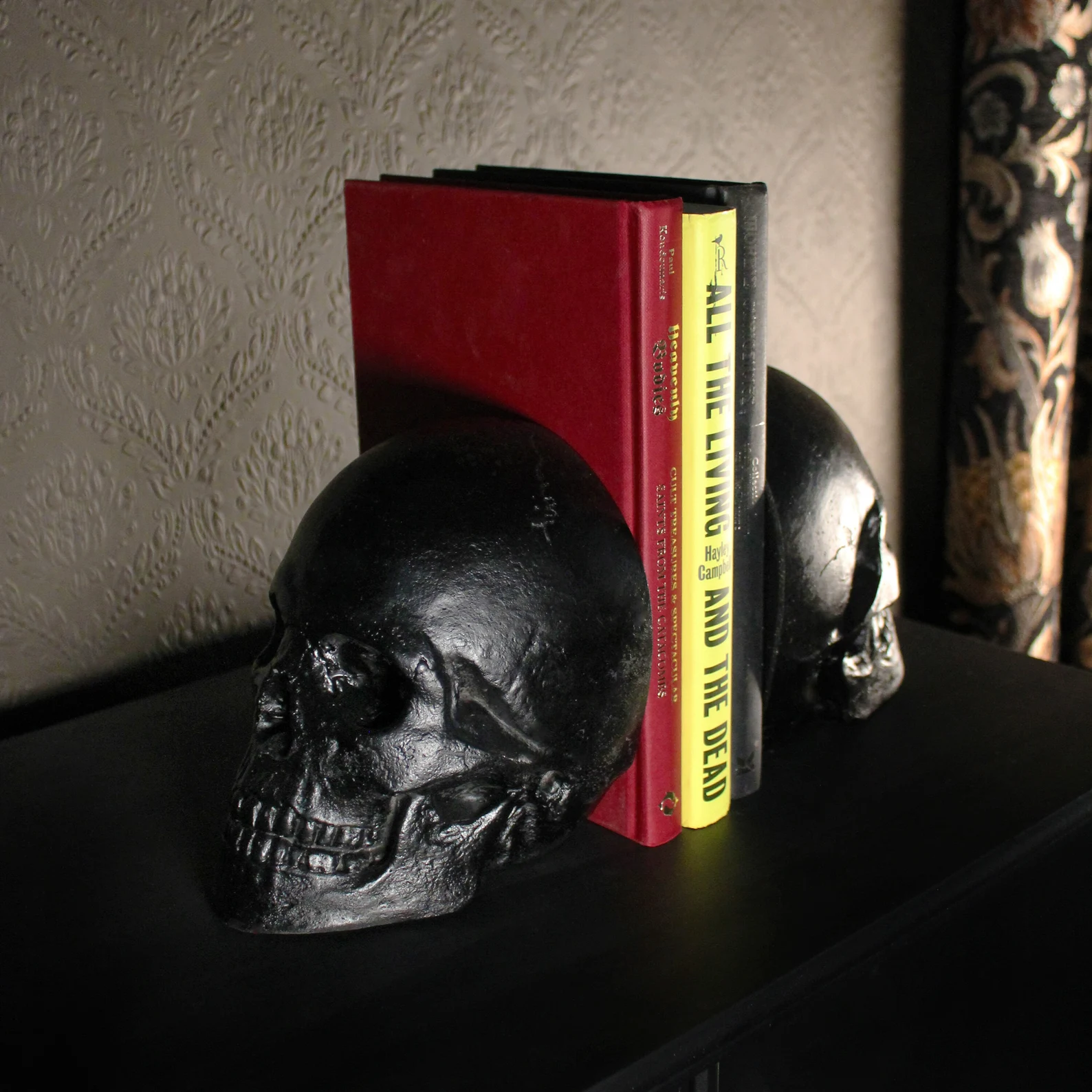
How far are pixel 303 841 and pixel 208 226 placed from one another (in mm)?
548

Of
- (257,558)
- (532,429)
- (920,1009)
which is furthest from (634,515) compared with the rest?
(257,558)

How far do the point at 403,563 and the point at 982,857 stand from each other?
396mm

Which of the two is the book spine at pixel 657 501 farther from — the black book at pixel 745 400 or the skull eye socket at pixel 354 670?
the skull eye socket at pixel 354 670

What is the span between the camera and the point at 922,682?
3.25ft

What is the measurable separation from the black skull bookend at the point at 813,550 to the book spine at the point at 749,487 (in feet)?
0.05

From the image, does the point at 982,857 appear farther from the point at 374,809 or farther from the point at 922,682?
the point at 374,809

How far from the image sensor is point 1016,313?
1.39 meters

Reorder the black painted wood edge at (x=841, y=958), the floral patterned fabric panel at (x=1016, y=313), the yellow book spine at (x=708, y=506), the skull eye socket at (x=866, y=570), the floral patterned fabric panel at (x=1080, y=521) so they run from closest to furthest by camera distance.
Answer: the black painted wood edge at (x=841, y=958), the yellow book spine at (x=708, y=506), the skull eye socket at (x=866, y=570), the floral patterned fabric panel at (x=1016, y=313), the floral patterned fabric panel at (x=1080, y=521)

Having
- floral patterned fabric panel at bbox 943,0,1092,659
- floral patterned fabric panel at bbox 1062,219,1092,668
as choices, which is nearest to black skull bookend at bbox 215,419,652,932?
floral patterned fabric panel at bbox 943,0,1092,659

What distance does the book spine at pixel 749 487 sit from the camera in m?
0.74

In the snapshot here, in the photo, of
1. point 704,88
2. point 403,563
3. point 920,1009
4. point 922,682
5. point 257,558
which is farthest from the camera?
point 704,88

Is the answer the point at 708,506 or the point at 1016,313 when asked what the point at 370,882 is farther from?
the point at 1016,313

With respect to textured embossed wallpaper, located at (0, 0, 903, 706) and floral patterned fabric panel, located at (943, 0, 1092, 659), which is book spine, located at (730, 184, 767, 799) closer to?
textured embossed wallpaper, located at (0, 0, 903, 706)

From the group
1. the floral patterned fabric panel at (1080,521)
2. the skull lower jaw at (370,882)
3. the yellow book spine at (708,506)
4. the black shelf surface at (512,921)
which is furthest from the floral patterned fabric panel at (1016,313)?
the skull lower jaw at (370,882)
